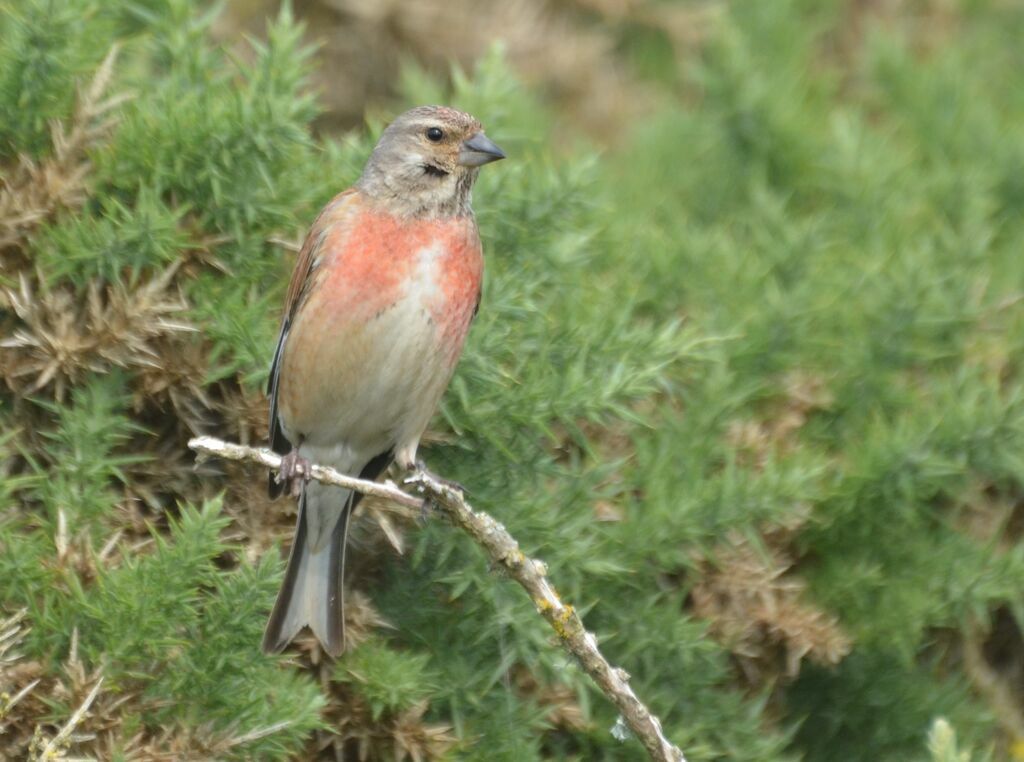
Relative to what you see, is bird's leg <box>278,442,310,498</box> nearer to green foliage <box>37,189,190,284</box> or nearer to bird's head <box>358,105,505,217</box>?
green foliage <box>37,189,190,284</box>

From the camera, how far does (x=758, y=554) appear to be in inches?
179

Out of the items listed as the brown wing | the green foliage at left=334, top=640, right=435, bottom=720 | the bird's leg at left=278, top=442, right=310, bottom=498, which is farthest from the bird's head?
the green foliage at left=334, top=640, right=435, bottom=720

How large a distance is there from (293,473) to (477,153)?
1096mm

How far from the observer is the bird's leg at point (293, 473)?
3.90 metres

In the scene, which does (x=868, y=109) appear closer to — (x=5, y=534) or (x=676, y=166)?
(x=676, y=166)

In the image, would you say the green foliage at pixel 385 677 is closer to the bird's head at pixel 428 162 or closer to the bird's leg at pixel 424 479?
the bird's leg at pixel 424 479

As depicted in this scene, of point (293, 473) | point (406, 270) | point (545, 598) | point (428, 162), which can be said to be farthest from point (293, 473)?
point (428, 162)

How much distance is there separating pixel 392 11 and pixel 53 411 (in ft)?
12.1

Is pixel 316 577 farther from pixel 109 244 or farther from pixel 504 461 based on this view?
pixel 109 244

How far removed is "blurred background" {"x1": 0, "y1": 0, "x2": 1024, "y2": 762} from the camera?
12.0ft

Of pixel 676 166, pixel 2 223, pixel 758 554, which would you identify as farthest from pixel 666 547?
pixel 676 166

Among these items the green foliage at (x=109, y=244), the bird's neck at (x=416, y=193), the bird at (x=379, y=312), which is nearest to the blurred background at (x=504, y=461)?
the green foliage at (x=109, y=244)

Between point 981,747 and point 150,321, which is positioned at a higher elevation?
point 150,321

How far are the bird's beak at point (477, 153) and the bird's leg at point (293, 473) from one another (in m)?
1.00
